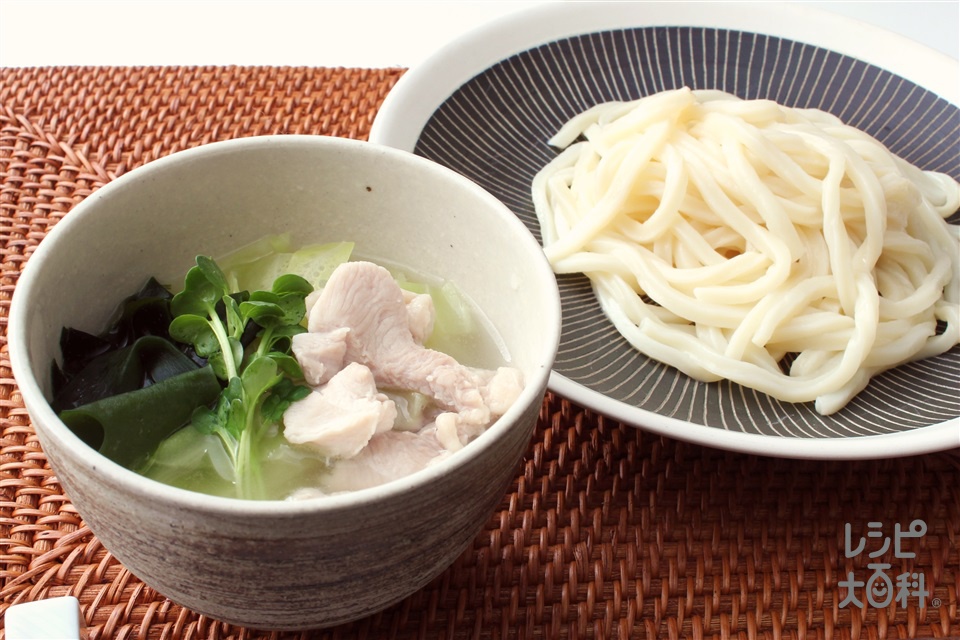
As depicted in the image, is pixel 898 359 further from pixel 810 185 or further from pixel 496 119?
pixel 496 119

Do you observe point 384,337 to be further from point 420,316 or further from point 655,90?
point 655,90

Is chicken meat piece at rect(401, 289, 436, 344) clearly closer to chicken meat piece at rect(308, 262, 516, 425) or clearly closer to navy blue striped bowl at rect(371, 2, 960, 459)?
chicken meat piece at rect(308, 262, 516, 425)

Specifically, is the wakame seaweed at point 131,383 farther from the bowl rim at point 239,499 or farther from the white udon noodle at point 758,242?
the white udon noodle at point 758,242

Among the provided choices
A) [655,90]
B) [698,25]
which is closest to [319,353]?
[655,90]

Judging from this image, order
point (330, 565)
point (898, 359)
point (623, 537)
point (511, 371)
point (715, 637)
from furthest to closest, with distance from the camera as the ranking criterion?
point (898, 359) < point (623, 537) < point (715, 637) < point (511, 371) < point (330, 565)

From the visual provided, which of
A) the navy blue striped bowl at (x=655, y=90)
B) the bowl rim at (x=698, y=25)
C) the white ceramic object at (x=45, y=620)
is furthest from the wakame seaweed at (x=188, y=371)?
the bowl rim at (x=698, y=25)

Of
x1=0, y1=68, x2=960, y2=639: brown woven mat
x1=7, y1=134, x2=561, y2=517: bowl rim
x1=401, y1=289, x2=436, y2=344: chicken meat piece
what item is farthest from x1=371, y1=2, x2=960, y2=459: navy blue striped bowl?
x1=7, y1=134, x2=561, y2=517: bowl rim

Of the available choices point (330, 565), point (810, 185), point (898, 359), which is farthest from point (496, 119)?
point (330, 565)
